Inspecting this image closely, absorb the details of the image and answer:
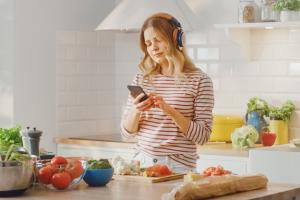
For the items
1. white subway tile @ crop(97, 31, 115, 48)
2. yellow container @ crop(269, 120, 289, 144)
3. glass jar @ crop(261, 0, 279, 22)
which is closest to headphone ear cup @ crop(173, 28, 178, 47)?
glass jar @ crop(261, 0, 279, 22)

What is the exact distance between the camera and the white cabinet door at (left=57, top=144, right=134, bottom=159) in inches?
225

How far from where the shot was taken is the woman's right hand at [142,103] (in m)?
4.05

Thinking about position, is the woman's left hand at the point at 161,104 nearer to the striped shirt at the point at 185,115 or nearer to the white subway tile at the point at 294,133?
the striped shirt at the point at 185,115

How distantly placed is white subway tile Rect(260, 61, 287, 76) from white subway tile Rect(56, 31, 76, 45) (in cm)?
150

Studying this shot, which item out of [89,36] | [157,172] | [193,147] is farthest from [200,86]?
[89,36]

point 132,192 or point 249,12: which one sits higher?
point 249,12

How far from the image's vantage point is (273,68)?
221 inches

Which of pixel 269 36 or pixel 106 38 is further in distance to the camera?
pixel 106 38

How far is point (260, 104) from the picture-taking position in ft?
18.3

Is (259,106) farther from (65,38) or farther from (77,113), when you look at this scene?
(65,38)

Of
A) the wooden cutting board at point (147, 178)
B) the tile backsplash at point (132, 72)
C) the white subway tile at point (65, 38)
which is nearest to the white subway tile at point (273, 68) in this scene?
the tile backsplash at point (132, 72)

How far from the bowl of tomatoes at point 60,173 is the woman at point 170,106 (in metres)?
0.73

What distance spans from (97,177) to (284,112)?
2.28m

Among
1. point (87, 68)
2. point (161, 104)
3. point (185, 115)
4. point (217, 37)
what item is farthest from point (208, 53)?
point (161, 104)
